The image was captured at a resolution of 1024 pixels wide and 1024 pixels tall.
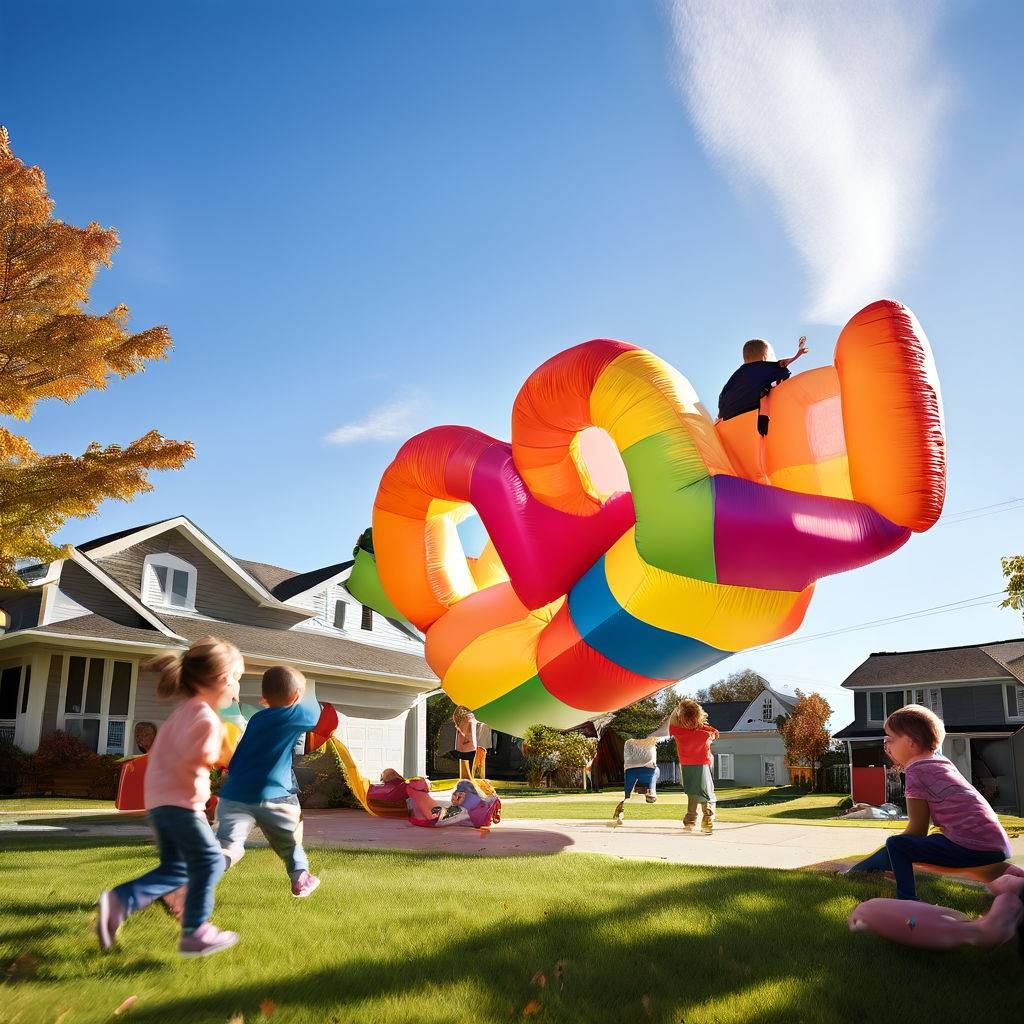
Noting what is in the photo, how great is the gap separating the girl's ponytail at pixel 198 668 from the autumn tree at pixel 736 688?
226 ft

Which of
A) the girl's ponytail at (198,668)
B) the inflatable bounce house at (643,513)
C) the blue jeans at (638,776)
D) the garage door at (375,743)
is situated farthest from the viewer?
the garage door at (375,743)

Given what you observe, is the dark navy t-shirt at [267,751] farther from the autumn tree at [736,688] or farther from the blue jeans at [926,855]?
the autumn tree at [736,688]

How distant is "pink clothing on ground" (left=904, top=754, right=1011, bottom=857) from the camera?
4.05 metres

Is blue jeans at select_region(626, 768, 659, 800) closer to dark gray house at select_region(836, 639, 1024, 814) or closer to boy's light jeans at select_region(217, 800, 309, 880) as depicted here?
boy's light jeans at select_region(217, 800, 309, 880)

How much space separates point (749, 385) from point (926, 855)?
3.63 m

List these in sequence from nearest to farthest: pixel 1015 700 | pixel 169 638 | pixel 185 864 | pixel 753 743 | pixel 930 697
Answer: pixel 185 864
pixel 169 638
pixel 1015 700
pixel 930 697
pixel 753 743

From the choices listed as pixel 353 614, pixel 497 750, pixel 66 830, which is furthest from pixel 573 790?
pixel 66 830

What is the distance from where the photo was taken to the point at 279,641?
2181cm

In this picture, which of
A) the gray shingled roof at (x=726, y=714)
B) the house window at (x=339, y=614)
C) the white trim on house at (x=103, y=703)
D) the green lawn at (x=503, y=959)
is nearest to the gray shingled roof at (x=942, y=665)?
the gray shingled roof at (x=726, y=714)

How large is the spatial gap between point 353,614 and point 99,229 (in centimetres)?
1688

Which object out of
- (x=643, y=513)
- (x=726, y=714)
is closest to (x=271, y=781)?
(x=643, y=513)

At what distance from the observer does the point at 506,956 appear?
Answer: 3797 millimetres

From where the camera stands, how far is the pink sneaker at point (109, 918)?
3.46 metres

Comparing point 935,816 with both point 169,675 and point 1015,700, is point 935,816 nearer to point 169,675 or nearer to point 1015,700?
point 169,675
